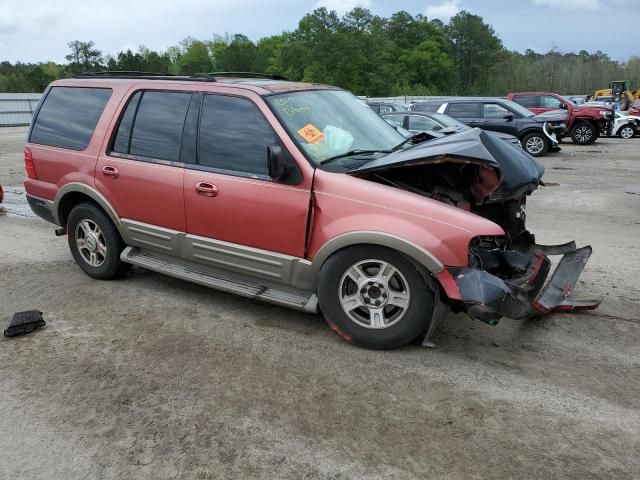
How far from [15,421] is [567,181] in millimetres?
11187

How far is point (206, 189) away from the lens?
14.2ft

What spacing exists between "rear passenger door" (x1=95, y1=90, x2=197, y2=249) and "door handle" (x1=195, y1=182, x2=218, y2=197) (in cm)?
20

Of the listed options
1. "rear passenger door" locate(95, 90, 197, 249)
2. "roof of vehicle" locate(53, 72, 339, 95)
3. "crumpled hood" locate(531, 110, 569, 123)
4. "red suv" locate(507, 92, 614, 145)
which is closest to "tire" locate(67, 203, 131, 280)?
"rear passenger door" locate(95, 90, 197, 249)

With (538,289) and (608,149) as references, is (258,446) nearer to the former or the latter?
(538,289)

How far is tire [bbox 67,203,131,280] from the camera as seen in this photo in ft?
16.9

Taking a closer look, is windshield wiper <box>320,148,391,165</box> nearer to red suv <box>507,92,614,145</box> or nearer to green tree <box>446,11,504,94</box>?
red suv <box>507,92,614,145</box>

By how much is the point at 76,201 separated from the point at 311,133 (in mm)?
2655

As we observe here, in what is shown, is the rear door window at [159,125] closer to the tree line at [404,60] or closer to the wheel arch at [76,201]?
the wheel arch at [76,201]

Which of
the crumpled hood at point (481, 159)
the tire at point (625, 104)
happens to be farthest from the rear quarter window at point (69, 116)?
the tire at point (625, 104)

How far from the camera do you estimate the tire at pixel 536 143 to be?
1612cm

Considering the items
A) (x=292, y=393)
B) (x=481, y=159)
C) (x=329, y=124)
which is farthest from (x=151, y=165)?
(x=481, y=159)

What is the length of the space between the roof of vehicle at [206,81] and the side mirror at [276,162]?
66cm

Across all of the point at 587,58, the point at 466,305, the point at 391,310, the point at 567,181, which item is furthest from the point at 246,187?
the point at 587,58

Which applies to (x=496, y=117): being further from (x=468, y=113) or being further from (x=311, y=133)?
(x=311, y=133)
